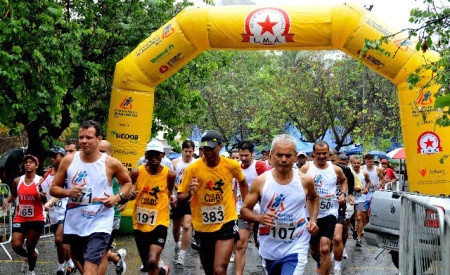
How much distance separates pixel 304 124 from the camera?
36.6 meters

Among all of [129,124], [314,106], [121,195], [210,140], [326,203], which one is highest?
[314,106]

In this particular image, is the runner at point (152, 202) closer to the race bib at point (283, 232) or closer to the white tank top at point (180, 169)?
the race bib at point (283, 232)

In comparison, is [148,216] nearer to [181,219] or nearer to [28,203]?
[28,203]

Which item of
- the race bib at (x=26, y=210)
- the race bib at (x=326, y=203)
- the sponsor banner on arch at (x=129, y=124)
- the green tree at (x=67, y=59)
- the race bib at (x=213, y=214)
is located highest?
the green tree at (x=67, y=59)

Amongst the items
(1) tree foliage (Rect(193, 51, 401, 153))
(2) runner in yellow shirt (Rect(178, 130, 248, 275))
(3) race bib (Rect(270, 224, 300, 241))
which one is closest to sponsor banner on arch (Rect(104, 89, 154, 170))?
(2) runner in yellow shirt (Rect(178, 130, 248, 275))

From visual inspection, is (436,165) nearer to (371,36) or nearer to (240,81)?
(371,36)

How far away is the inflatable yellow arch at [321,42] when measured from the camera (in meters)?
13.0

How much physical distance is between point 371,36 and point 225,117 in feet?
92.8

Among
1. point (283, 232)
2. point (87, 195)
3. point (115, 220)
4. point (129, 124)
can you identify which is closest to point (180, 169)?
point (129, 124)

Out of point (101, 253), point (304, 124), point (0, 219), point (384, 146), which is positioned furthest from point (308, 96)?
point (101, 253)

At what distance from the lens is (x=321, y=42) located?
531 inches

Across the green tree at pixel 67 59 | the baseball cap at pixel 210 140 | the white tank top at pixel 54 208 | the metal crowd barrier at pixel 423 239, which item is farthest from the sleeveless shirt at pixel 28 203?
the metal crowd barrier at pixel 423 239

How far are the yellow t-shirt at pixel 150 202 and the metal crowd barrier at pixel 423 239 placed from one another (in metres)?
2.83

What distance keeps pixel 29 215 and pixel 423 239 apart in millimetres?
6448
